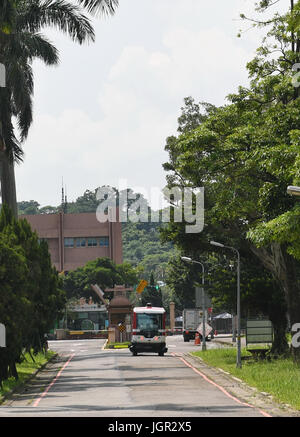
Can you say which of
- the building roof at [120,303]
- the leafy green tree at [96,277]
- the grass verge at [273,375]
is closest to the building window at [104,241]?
the leafy green tree at [96,277]

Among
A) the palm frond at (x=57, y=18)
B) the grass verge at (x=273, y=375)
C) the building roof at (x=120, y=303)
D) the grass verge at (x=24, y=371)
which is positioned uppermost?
the palm frond at (x=57, y=18)

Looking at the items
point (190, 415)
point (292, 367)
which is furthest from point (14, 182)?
point (190, 415)

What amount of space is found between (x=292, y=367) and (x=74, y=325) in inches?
3631

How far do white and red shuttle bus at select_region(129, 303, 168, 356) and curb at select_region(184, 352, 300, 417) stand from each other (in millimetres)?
10941

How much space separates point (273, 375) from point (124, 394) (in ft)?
21.6

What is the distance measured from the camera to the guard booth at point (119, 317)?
229 ft

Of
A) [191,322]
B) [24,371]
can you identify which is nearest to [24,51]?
[24,371]

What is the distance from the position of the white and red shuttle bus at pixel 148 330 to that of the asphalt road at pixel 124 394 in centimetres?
768

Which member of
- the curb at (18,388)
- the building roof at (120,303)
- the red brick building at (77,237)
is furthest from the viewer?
the red brick building at (77,237)

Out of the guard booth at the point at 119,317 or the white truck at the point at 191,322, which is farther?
the white truck at the point at 191,322

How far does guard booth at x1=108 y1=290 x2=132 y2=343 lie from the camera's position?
69688mm

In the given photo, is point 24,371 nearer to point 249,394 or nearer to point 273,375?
point 273,375

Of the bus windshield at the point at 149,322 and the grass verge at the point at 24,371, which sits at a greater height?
the bus windshield at the point at 149,322

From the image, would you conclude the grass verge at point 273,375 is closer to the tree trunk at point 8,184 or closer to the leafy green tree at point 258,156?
the leafy green tree at point 258,156
